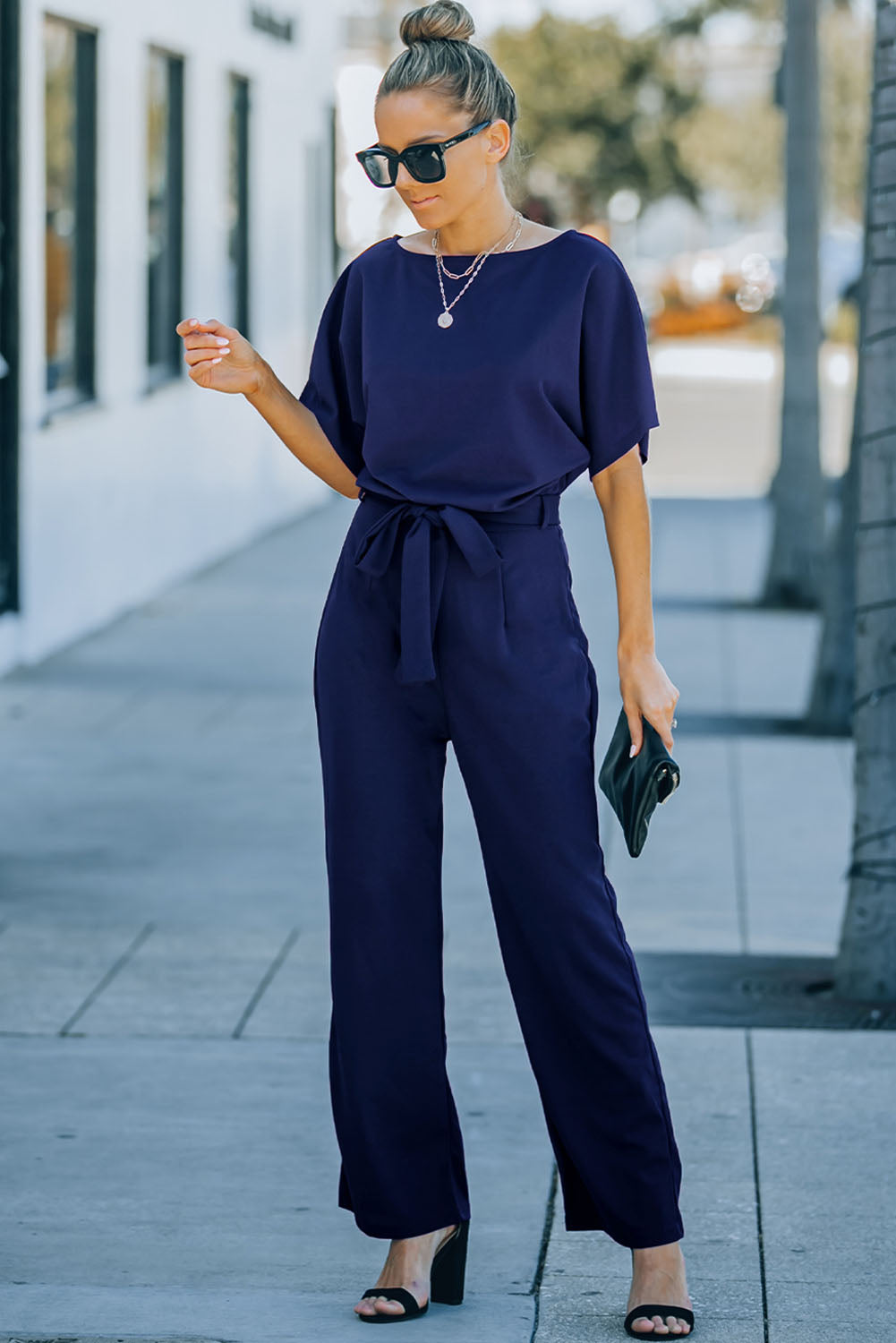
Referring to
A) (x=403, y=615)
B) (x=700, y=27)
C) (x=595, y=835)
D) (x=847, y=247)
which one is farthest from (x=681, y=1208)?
(x=700, y=27)

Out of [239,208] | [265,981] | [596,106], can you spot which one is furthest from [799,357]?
[596,106]

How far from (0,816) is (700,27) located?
172ft

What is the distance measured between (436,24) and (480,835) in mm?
1157

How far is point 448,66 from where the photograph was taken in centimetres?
333

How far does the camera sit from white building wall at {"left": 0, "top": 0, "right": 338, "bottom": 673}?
10312 millimetres

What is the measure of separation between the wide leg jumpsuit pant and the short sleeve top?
0.06 meters

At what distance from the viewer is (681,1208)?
160 inches

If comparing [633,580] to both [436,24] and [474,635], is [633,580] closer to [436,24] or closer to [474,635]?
[474,635]

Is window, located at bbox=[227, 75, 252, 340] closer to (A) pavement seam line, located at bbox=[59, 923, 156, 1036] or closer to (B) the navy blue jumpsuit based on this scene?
(A) pavement seam line, located at bbox=[59, 923, 156, 1036]

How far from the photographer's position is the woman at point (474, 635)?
333cm

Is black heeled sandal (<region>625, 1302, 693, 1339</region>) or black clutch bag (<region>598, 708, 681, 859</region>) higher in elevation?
black clutch bag (<region>598, 708, 681, 859</region>)

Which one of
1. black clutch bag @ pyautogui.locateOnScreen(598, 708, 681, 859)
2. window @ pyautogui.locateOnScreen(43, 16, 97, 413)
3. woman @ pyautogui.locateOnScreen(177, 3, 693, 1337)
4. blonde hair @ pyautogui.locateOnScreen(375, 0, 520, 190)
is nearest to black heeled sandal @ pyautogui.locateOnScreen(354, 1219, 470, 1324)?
woman @ pyautogui.locateOnScreen(177, 3, 693, 1337)

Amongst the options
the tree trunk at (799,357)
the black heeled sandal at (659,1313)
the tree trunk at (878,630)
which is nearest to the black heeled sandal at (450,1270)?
the black heeled sandal at (659,1313)

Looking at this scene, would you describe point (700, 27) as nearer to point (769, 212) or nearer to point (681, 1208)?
point (769, 212)
